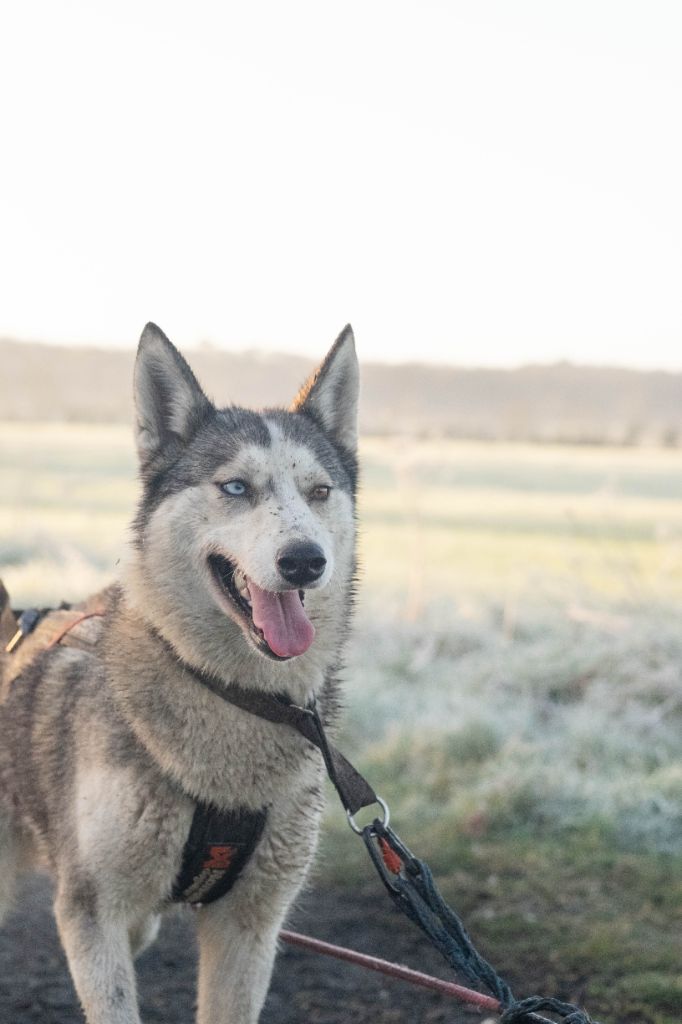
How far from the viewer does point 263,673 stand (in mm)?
3189

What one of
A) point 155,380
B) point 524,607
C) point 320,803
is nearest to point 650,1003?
point 320,803

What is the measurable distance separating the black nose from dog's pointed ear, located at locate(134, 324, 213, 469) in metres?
0.70

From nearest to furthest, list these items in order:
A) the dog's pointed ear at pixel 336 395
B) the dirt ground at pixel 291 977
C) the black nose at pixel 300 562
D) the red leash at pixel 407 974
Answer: the black nose at pixel 300 562 < the red leash at pixel 407 974 < the dog's pointed ear at pixel 336 395 < the dirt ground at pixel 291 977

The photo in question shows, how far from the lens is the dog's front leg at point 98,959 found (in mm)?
2986

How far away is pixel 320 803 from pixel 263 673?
461 mm

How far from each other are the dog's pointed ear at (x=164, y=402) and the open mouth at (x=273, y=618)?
1.78ft

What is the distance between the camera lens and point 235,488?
3.20m

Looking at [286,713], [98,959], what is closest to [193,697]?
[286,713]

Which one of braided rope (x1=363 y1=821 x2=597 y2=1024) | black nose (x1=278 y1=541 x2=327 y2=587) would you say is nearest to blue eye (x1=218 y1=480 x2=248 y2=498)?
black nose (x1=278 y1=541 x2=327 y2=587)

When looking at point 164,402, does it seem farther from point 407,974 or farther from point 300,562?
point 407,974

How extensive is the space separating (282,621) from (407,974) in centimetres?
118

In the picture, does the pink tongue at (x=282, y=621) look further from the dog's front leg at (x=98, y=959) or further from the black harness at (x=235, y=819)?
the dog's front leg at (x=98, y=959)

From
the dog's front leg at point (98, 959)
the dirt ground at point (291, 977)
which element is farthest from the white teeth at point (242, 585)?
the dirt ground at point (291, 977)

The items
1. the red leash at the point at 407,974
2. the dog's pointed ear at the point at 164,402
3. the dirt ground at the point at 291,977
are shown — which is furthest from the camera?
the dirt ground at the point at 291,977
